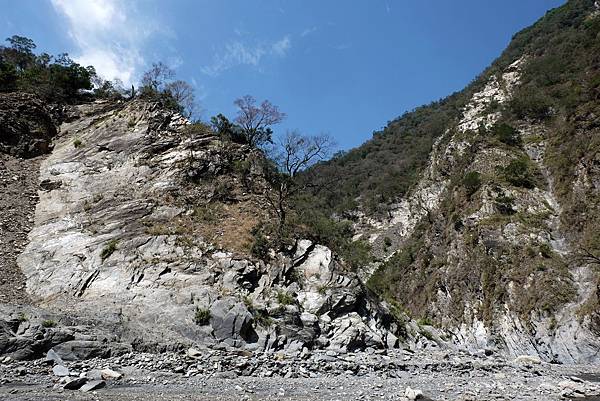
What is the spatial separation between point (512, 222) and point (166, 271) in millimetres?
38105

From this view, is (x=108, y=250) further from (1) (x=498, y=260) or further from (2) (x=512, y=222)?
(2) (x=512, y=222)

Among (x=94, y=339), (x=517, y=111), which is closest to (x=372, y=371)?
(x=94, y=339)

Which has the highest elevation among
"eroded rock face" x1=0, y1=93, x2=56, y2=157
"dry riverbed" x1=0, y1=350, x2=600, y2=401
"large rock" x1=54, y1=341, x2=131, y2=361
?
"eroded rock face" x1=0, y1=93, x2=56, y2=157

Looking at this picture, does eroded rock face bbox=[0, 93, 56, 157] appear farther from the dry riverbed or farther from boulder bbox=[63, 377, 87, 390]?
boulder bbox=[63, 377, 87, 390]

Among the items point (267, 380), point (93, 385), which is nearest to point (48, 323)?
point (93, 385)

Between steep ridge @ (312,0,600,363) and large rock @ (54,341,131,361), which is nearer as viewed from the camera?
large rock @ (54,341,131,361)

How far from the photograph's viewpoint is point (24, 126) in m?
33.0

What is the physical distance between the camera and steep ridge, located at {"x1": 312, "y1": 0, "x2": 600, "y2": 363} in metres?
35.1

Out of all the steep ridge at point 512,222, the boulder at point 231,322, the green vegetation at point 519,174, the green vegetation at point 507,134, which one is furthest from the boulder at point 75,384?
the green vegetation at point 507,134

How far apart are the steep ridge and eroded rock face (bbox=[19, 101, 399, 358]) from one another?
13.4 meters

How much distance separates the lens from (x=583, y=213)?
4050 centimetres

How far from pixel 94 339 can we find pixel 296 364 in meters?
7.54

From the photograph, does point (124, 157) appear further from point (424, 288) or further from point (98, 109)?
point (424, 288)

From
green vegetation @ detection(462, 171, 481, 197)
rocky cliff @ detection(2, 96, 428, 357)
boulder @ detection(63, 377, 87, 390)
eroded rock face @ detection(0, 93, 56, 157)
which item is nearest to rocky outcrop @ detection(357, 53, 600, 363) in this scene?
green vegetation @ detection(462, 171, 481, 197)
